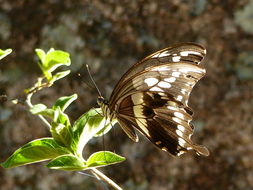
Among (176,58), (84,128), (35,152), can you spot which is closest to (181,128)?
(176,58)

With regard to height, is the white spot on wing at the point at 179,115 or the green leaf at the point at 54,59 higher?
the white spot on wing at the point at 179,115

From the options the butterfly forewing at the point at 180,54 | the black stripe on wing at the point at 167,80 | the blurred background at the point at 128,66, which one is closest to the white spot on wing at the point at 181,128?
the black stripe on wing at the point at 167,80

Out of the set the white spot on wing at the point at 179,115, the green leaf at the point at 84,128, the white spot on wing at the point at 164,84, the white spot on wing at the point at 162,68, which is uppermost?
the white spot on wing at the point at 162,68

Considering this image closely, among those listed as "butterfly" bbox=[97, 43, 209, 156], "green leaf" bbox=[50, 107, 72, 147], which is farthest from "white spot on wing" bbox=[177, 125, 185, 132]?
"green leaf" bbox=[50, 107, 72, 147]

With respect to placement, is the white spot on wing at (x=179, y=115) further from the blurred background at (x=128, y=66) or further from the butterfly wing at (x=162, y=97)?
the blurred background at (x=128, y=66)

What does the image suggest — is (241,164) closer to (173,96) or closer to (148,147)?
(148,147)

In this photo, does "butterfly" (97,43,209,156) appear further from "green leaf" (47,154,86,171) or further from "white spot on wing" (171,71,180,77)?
"green leaf" (47,154,86,171)
